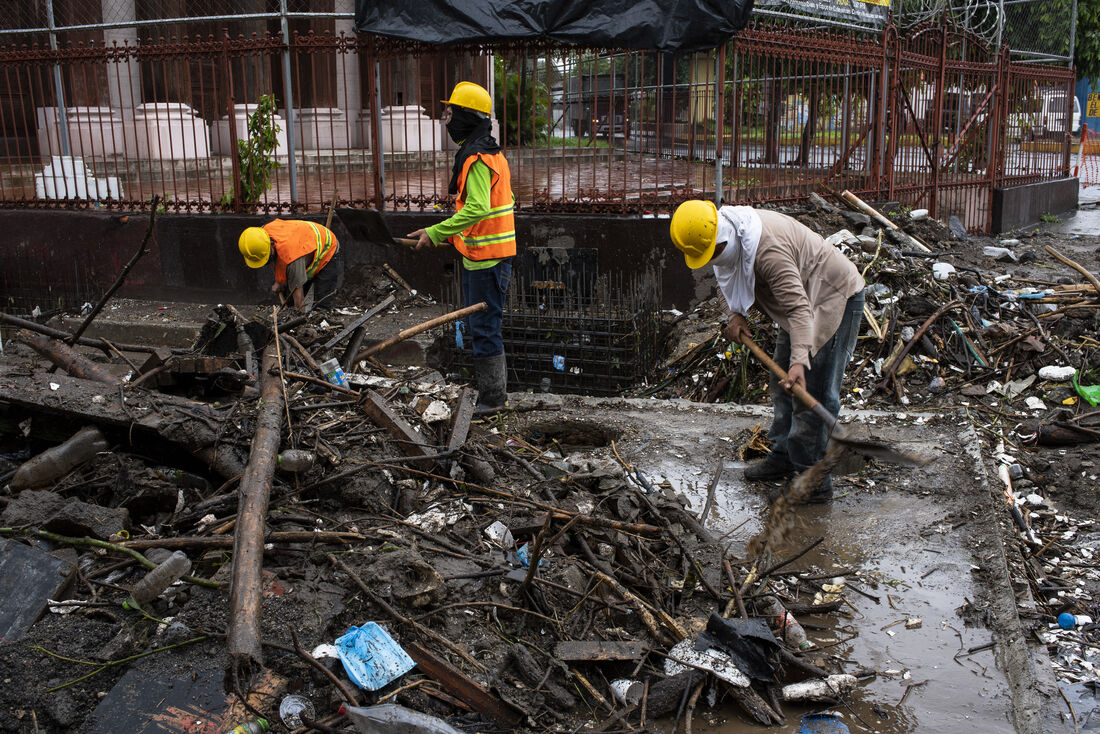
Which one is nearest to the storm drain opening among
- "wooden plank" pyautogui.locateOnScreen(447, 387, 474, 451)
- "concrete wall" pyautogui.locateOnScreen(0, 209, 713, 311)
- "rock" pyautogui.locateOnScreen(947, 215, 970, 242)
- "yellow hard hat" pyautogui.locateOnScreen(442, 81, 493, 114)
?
"concrete wall" pyautogui.locateOnScreen(0, 209, 713, 311)

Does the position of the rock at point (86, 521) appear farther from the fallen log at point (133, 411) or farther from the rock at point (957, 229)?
the rock at point (957, 229)

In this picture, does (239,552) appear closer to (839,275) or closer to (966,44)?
(839,275)

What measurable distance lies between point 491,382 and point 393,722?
343 centimetres

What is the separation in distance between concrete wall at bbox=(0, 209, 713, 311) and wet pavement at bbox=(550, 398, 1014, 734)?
109 inches

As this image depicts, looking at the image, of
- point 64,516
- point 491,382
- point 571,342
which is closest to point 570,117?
point 571,342

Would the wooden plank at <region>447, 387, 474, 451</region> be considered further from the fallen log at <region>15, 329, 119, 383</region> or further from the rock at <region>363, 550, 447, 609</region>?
the fallen log at <region>15, 329, 119, 383</region>

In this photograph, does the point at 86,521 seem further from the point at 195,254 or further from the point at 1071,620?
the point at 195,254

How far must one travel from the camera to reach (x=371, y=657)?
119 inches

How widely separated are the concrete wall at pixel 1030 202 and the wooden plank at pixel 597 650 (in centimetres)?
1310

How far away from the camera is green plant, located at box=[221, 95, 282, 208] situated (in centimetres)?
943

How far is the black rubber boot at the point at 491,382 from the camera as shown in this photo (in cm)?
597

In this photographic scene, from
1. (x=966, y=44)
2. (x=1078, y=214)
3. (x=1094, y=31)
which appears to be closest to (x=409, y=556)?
(x=966, y=44)

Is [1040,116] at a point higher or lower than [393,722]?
higher

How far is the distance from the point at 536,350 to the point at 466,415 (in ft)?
8.93
